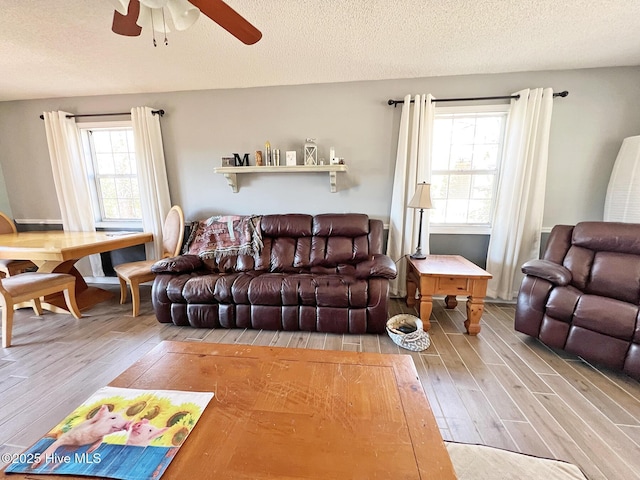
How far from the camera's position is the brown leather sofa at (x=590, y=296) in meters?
1.66

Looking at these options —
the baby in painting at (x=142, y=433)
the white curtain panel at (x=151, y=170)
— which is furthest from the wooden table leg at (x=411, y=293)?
the white curtain panel at (x=151, y=170)

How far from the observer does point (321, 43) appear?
6.77 ft

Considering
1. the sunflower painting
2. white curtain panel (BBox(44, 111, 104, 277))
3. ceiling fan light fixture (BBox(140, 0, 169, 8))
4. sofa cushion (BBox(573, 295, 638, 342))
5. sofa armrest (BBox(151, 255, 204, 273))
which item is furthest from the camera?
white curtain panel (BBox(44, 111, 104, 277))

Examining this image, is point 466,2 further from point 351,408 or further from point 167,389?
point 167,389

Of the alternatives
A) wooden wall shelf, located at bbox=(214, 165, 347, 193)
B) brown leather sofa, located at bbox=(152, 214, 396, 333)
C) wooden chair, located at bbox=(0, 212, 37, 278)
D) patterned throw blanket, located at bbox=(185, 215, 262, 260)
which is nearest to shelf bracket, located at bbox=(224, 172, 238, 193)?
wooden wall shelf, located at bbox=(214, 165, 347, 193)

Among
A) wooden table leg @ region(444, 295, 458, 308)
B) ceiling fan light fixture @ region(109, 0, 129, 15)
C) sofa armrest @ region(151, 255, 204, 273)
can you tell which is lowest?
Result: wooden table leg @ region(444, 295, 458, 308)

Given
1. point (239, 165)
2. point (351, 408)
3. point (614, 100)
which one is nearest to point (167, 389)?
point (351, 408)

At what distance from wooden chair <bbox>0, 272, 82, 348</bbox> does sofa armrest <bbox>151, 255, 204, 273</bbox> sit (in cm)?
85

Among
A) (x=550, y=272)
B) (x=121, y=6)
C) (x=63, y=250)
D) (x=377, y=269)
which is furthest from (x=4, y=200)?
(x=550, y=272)

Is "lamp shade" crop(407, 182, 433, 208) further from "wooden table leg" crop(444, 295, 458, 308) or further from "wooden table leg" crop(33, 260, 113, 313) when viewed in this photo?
"wooden table leg" crop(33, 260, 113, 313)

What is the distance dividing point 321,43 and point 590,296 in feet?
9.34

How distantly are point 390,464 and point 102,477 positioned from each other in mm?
814

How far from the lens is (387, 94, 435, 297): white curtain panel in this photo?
2.65 m

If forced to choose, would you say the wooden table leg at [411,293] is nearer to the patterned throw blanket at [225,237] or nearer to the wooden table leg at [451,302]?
the wooden table leg at [451,302]
